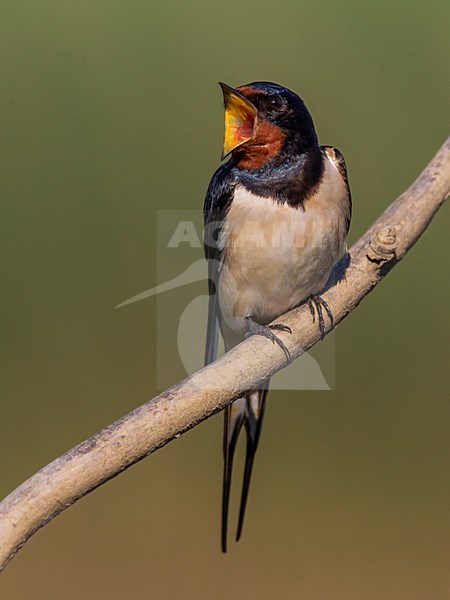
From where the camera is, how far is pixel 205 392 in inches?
48.2

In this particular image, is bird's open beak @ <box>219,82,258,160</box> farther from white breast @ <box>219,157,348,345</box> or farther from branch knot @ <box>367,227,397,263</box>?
branch knot @ <box>367,227,397,263</box>

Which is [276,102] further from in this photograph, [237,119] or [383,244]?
[383,244]

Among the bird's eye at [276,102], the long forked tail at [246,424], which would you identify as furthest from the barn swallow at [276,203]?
the long forked tail at [246,424]

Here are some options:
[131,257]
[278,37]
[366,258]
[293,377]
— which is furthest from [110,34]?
[366,258]

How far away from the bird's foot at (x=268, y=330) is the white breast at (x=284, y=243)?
0.04 m

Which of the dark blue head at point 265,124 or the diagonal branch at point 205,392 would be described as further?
the dark blue head at point 265,124

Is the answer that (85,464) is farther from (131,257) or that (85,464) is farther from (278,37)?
(278,37)

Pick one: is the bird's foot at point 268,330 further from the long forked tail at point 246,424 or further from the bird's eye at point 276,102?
the bird's eye at point 276,102

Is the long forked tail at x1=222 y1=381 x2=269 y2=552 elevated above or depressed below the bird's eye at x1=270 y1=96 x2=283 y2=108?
below

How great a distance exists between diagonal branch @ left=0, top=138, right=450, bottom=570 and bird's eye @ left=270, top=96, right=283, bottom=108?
0.26 meters

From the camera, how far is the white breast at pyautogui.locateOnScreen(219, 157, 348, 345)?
5.10 feet

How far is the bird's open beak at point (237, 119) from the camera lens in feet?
4.90

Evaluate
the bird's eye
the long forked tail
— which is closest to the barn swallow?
the bird's eye

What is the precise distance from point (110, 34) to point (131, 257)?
651mm
